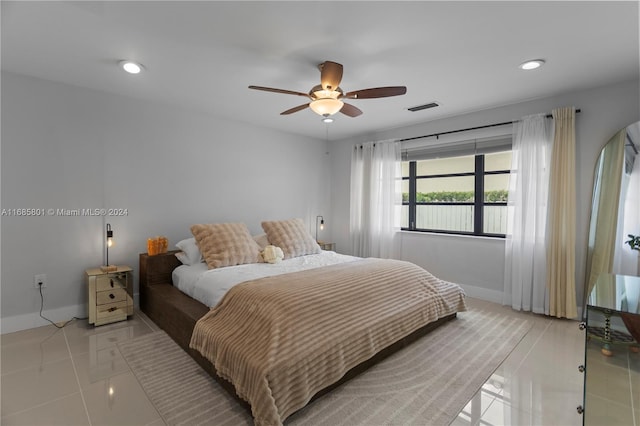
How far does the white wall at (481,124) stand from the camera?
3.02 meters

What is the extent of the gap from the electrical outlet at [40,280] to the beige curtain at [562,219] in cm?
521

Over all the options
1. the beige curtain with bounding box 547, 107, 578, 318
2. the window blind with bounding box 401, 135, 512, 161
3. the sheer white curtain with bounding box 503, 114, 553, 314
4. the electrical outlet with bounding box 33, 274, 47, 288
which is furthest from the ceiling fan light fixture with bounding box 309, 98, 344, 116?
the electrical outlet with bounding box 33, 274, 47, 288

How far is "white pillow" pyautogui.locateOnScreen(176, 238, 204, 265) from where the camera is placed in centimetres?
339

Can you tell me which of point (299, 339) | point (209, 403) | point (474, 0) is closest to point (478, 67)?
point (474, 0)

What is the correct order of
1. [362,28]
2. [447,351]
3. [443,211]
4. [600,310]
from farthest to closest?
[443,211], [447,351], [362,28], [600,310]

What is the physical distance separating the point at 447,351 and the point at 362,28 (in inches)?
101

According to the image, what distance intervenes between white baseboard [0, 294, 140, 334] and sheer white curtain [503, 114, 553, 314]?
15.7 feet

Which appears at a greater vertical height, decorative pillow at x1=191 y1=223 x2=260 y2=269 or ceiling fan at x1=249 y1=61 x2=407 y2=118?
ceiling fan at x1=249 y1=61 x2=407 y2=118

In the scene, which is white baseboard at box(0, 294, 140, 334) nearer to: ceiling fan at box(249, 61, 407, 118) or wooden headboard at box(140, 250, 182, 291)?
wooden headboard at box(140, 250, 182, 291)

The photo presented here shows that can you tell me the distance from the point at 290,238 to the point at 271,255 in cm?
48

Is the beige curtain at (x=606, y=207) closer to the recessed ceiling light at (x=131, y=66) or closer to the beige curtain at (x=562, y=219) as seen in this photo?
the beige curtain at (x=562, y=219)

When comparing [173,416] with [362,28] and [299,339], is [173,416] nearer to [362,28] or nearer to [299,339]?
[299,339]

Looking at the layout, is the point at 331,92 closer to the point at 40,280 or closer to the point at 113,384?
the point at 113,384

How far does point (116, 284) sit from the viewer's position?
312 cm
